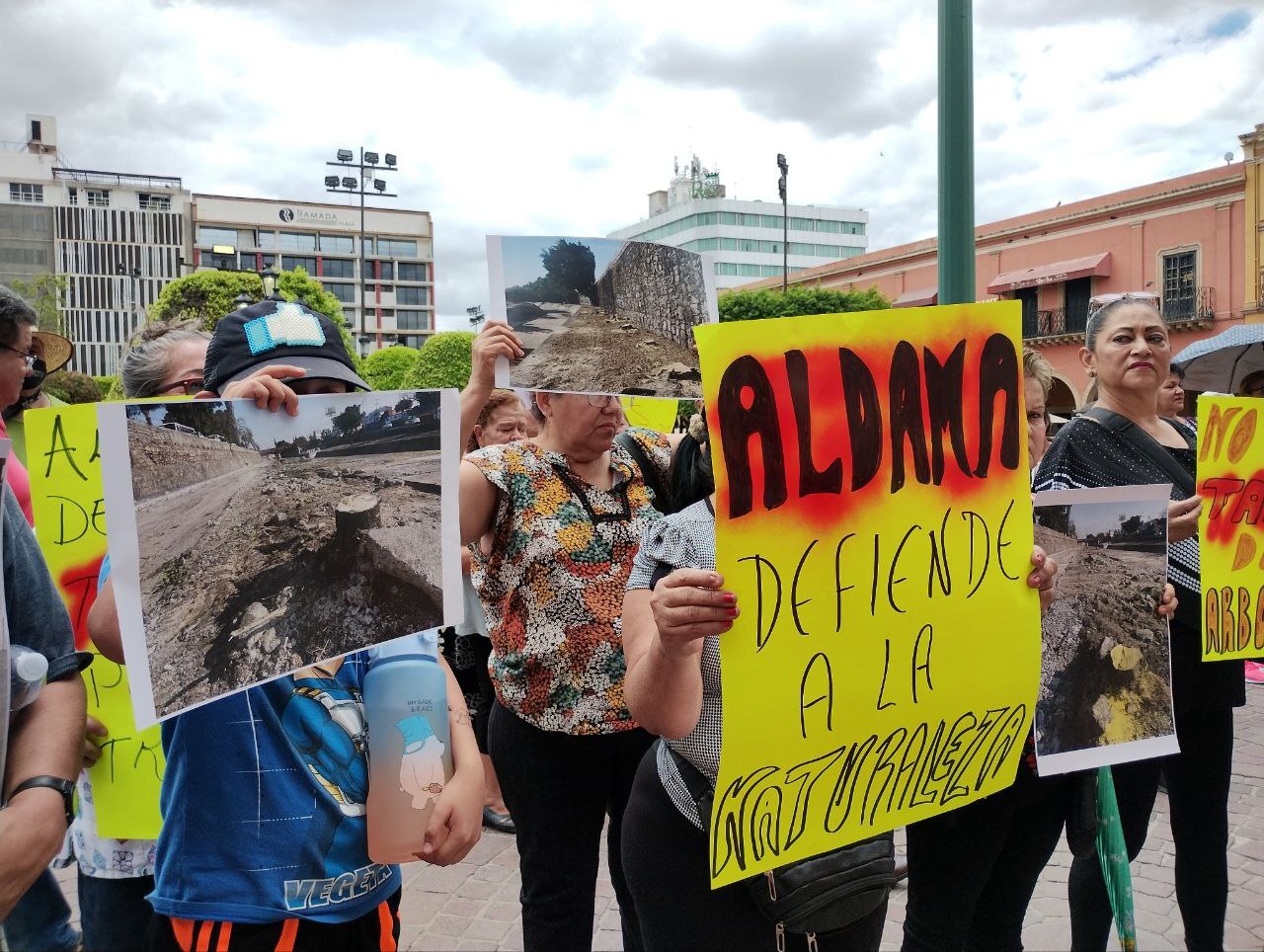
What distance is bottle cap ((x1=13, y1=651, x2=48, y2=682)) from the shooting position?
1.21m

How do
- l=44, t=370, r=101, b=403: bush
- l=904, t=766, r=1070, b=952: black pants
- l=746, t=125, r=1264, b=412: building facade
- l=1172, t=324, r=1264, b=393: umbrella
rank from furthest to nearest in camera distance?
l=746, t=125, r=1264, b=412: building facade < l=1172, t=324, r=1264, b=393: umbrella < l=44, t=370, r=101, b=403: bush < l=904, t=766, r=1070, b=952: black pants

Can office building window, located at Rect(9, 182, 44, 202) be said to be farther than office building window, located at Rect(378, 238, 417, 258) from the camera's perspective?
No

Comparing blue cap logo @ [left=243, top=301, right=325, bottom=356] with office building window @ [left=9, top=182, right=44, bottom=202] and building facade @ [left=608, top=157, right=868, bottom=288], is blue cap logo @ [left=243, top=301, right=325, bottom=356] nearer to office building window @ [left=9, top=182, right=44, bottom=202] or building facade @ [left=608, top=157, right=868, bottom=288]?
building facade @ [left=608, top=157, right=868, bottom=288]

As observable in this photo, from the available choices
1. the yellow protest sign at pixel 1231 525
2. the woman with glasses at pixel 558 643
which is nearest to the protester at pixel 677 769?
the woman with glasses at pixel 558 643

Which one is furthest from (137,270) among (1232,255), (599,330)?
(599,330)

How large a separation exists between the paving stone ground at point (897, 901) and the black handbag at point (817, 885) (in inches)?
72.6

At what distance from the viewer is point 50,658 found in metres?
1.32

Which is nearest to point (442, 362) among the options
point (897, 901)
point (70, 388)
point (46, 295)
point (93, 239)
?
point (70, 388)

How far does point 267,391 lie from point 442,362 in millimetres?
29044

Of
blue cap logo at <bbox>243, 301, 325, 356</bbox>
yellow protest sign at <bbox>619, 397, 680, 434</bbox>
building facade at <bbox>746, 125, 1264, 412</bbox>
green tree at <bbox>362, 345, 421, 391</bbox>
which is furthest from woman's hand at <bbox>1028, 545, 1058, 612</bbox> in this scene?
green tree at <bbox>362, 345, 421, 391</bbox>

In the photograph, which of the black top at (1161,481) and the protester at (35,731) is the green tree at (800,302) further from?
the protester at (35,731)

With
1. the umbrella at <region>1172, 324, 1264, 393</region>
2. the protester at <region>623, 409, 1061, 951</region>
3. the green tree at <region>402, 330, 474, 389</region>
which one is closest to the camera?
the protester at <region>623, 409, 1061, 951</region>

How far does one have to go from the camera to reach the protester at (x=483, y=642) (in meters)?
4.20

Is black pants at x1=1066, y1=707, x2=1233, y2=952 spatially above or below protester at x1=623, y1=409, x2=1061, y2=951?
below
